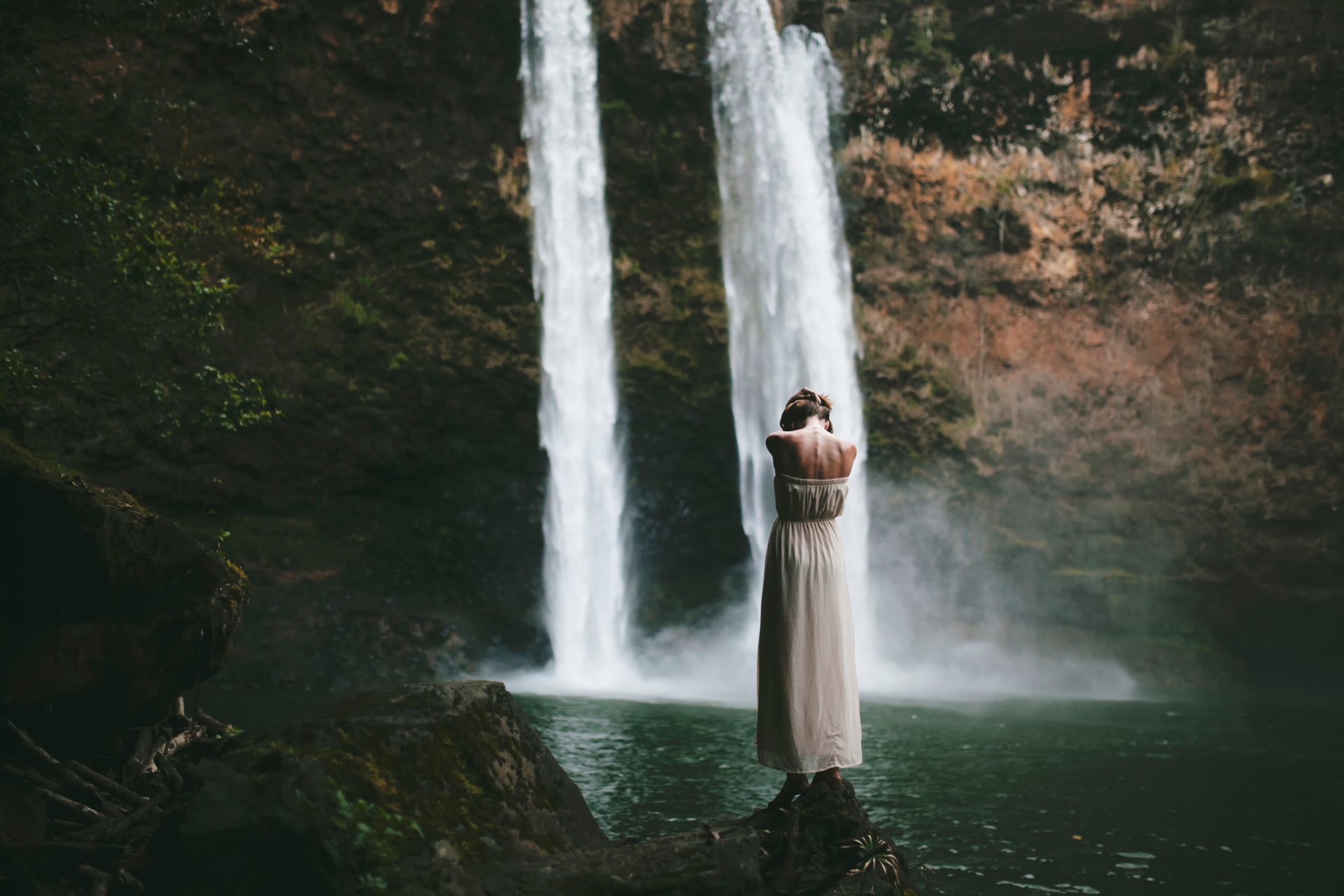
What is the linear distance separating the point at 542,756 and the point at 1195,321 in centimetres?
1749

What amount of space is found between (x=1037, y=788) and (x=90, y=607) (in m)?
6.68

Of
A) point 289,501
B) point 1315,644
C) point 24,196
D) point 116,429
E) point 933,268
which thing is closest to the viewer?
point 24,196

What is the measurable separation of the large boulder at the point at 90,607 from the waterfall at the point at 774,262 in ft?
41.1

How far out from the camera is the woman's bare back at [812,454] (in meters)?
4.07

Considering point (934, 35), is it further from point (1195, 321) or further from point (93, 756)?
point (93, 756)

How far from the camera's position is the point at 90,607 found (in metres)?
4.81

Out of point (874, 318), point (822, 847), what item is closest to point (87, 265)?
point (822, 847)

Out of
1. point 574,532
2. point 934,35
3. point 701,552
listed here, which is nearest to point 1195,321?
point 934,35

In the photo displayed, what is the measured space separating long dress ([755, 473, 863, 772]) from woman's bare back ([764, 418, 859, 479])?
1.3 inches

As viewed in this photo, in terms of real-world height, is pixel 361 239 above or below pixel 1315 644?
above

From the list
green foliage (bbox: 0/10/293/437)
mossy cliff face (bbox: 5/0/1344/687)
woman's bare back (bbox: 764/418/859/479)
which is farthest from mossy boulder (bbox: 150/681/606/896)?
mossy cliff face (bbox: 5/0/1344/687)

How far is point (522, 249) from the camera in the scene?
54.6 feet

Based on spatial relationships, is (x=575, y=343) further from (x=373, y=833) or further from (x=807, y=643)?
(x=373, y=833)

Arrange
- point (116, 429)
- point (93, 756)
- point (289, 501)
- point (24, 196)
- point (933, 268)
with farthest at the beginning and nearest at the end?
point (933, 268) < point (289, 501) < point (116, 429) < point (24, 196) < point (93, 756)
